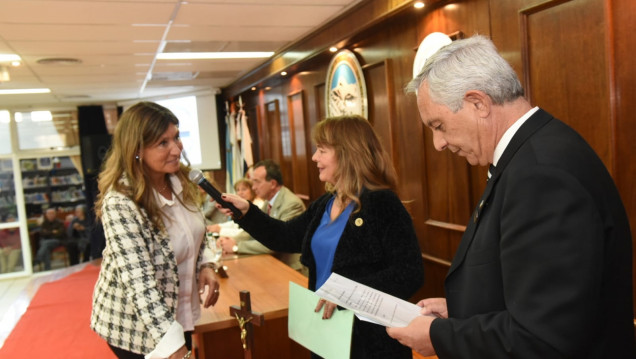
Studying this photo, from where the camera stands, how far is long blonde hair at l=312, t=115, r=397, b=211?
1.86 m

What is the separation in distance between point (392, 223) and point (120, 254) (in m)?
0.86

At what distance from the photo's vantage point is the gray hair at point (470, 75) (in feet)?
3.37

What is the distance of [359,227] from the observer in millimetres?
1754

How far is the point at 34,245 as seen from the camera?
8.55m

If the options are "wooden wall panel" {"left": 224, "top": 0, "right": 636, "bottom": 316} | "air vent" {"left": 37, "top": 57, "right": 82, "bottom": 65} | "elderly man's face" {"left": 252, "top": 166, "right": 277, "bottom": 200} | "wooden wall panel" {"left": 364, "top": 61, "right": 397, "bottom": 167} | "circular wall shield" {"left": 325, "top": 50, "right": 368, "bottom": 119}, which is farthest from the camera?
"air vent" {"left": 37, "top": 57, "right": 82, "bottom": 65}

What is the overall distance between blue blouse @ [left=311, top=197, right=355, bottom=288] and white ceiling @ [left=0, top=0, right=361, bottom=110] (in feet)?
6.56

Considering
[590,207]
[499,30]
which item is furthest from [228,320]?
[499,30]

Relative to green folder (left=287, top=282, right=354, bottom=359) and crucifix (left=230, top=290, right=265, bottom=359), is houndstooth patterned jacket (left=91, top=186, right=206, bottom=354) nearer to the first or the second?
crucifix (left=230, top=290, right=265, bottom=359)

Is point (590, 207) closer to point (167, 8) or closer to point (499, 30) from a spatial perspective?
point (499, 30)

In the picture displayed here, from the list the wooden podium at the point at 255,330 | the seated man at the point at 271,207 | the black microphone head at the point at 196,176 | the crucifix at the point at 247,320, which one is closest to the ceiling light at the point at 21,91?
the seated man at the point at 271,207

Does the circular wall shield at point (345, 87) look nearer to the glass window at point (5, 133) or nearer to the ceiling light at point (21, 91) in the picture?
the ceiling light at point (21, 91)

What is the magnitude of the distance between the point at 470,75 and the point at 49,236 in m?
8.98

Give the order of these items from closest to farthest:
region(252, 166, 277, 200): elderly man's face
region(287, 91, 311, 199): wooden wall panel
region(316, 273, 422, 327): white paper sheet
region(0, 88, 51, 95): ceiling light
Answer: region(316, 273, 422, 327): white paper sheet < region(252, 166, 277, 200): elderly man's face < region(287, 91, 311, 199): wooden wall panel < region(0, 88, 51, 95): ceiling light

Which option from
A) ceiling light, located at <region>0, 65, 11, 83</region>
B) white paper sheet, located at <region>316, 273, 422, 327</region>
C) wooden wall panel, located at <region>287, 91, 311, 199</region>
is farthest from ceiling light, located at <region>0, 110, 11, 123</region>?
white paper sheet, located at <region>316, 273, 422, 327</region>
